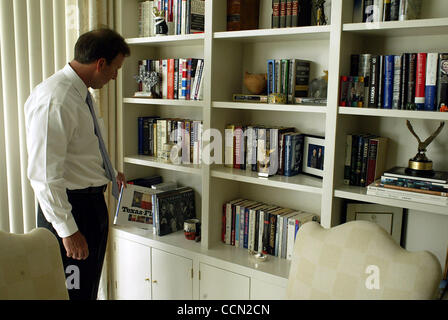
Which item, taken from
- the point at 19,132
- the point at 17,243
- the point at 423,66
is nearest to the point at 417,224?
the point at 423,66

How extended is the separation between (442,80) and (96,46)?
146 cm

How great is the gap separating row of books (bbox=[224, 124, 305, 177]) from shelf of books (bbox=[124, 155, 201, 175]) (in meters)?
0.22

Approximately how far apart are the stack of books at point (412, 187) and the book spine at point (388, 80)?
0.30 metres

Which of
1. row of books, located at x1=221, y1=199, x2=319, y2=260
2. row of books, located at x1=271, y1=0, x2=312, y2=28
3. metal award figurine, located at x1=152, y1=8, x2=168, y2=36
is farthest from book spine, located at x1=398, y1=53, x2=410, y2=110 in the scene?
metal award figurine, located at x1=152, y1=8, x2=168, y2=36

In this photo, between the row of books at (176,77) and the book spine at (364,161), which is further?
the row of books at (176,77)

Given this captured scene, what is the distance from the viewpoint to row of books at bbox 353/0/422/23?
1.81 metres

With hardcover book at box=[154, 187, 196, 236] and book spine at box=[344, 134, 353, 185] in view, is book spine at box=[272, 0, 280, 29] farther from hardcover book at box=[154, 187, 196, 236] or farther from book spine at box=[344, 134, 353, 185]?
hardcover book at box=[154, 187, 196, 236]

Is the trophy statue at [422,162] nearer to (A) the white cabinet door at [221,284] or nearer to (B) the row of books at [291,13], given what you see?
(B) the row of books at [291,13]

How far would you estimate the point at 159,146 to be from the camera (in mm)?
2785

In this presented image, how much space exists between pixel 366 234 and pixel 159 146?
1.63 m

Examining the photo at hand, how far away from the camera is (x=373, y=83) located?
1.94 metres

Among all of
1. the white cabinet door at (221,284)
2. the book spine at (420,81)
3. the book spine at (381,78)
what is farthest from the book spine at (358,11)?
the white cabinet door at (221,284)

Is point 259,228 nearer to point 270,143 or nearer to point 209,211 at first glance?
point 209,211

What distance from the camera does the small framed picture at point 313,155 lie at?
220cm
